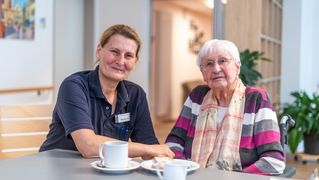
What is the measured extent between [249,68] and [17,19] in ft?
7.68

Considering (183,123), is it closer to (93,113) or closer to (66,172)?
(93,113)

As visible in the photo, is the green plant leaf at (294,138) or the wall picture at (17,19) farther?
the green plant leaf at (294,138)

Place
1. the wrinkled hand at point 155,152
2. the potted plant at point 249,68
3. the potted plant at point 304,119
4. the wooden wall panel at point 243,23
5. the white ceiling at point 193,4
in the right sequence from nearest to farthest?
the wrinkled hand at point 155,152 → the potted plant at point 249,68 → the wooden wall panel at point 243,23 → the potted plant at point 304,119 → the white ceiling at point 193,4

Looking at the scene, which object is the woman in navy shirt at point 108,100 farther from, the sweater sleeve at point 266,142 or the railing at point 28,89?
the railing at point 28,89

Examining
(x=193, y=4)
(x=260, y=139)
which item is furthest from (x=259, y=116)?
(x=193, y=4)

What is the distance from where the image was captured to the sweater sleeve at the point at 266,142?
5.90 ft

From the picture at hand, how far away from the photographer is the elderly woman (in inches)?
72.6

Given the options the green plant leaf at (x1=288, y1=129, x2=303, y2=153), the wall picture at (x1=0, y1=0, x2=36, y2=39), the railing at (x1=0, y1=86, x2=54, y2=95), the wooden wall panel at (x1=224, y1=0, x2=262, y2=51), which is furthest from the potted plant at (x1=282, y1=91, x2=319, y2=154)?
the wall picture at (x1=0, y1=0, x2=36, y2=39)

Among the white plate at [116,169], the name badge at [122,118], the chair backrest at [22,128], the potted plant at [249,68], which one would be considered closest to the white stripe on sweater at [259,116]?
the name badge at [122,118]

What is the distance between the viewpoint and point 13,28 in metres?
4.25

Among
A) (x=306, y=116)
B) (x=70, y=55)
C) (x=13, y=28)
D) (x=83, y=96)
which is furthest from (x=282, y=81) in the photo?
(x=83, y=96)

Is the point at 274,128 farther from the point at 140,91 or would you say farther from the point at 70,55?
the point at 70,55

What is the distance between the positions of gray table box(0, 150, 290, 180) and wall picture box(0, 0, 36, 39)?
289 centimetres

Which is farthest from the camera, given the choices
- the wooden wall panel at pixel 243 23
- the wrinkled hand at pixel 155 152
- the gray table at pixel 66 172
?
the wooden wall panel at pixel 243 23
